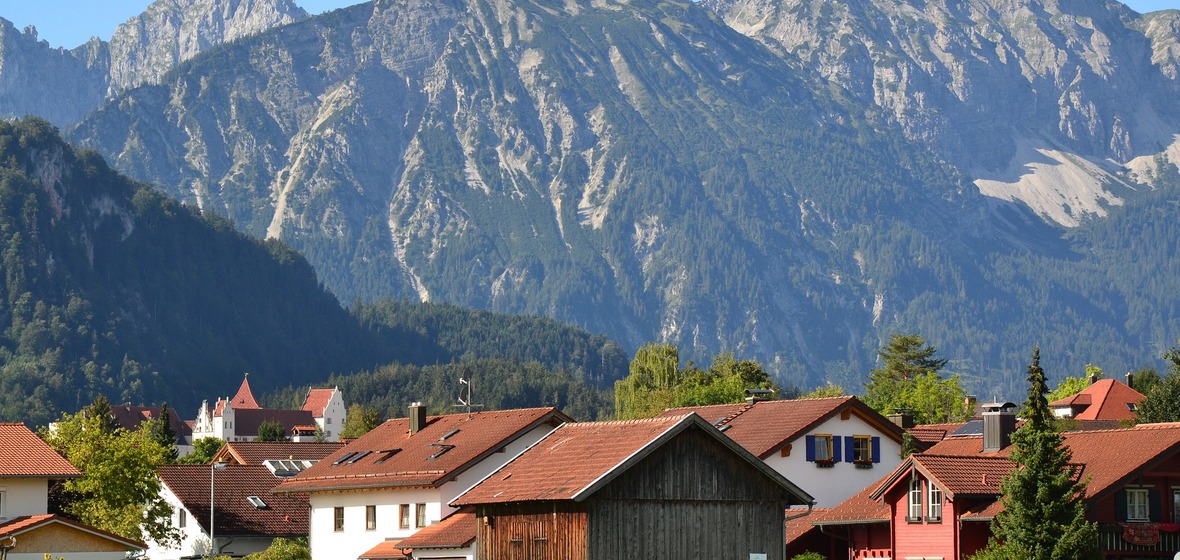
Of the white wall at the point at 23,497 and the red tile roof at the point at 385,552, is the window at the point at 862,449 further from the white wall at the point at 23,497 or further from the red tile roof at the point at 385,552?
the white wall at the point at 23,497

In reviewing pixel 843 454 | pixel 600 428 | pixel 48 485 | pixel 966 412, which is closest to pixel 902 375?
pixel 966 412

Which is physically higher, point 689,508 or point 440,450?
point 440,450

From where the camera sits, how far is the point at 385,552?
69.6 m

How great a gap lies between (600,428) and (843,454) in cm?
2488

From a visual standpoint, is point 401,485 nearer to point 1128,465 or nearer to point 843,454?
point 843,454

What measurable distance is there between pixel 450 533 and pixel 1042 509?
19.0 m

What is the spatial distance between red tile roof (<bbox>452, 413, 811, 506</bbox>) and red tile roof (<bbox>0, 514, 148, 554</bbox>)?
21414 millimetres

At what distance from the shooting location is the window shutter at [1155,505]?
5962 centimetres

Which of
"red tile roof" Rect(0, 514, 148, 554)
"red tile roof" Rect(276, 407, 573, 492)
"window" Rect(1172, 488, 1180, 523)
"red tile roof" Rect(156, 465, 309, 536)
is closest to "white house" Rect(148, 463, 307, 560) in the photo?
"red tile roof" Rect(156, 465, 309, 536)

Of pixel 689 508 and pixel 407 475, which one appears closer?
pixel 689 508

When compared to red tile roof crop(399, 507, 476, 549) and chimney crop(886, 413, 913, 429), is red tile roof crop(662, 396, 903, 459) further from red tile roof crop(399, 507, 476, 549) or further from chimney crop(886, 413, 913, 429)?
red tile roof crop(399, 507, 476, 549)

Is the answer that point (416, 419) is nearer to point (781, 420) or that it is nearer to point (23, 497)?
point (781, 420)

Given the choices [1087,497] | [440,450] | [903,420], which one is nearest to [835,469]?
[903,420]

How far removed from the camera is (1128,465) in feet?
196
